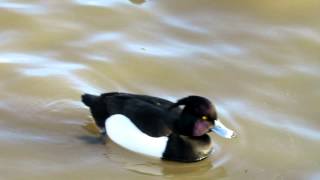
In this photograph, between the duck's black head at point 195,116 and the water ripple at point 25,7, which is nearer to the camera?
the duck's black head at point 195,116

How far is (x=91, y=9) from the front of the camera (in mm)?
8383

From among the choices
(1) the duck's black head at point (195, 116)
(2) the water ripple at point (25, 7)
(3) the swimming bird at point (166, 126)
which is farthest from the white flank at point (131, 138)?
(2) the water ripple at point (25, 7)

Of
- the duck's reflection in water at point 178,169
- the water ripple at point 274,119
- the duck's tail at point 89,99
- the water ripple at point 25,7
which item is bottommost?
the duck's reflection in water at point 178,169

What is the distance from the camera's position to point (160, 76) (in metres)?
7.18

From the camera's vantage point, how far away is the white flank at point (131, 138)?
5941 mm

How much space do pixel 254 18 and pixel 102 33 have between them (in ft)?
5.60

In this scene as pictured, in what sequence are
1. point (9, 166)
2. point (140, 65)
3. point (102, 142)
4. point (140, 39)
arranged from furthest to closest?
1. point (140, 39)
2. point (140, 65)
3. point (102, 142)
4. point (9, 166)

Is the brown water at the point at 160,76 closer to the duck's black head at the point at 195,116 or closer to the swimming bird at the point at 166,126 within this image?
the swimming bird at the point at 166,126

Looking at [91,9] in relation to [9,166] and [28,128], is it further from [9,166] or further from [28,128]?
[9,166]

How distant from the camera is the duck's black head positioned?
231 inches

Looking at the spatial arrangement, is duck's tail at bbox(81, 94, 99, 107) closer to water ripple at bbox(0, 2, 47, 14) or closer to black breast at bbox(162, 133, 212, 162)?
black breast at bbox(162, 133, 212, 162)

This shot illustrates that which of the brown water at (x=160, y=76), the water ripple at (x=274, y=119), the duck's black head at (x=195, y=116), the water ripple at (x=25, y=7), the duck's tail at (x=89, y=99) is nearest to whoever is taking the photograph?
the duck's black head at (x=195, y=116)

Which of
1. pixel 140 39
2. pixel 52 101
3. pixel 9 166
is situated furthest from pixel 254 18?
pixel 9 166

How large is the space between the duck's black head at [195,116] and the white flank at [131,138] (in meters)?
0.17
